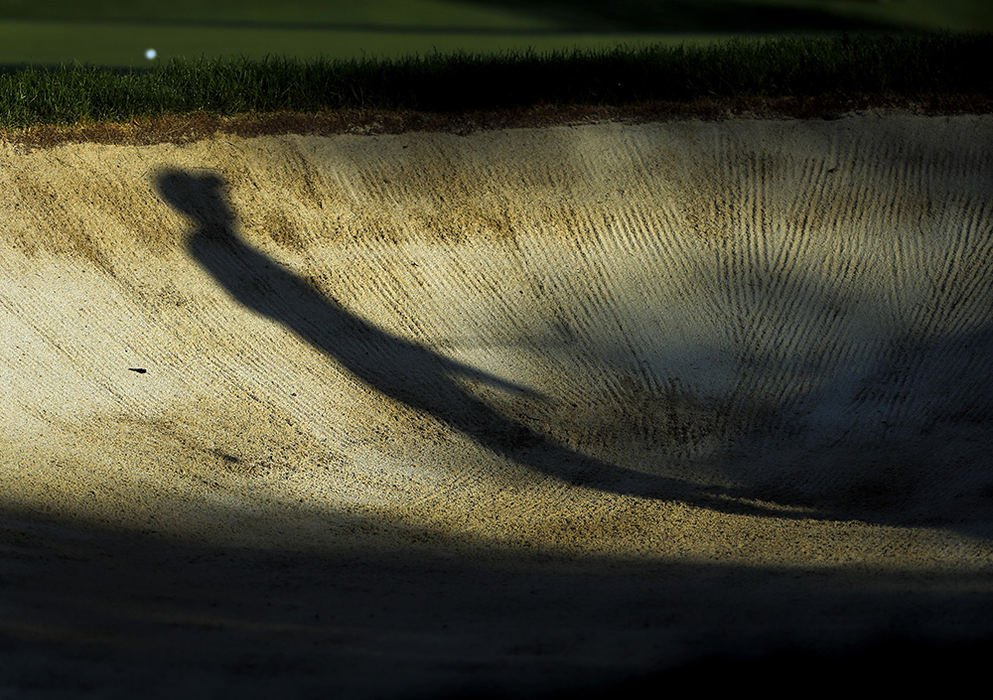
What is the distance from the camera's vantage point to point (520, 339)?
331 inches

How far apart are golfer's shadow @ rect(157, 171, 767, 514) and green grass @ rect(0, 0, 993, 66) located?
281cm

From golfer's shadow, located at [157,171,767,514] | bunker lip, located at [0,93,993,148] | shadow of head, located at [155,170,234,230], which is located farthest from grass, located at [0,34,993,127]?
golfer's shadow, located at [157,171,767,514]

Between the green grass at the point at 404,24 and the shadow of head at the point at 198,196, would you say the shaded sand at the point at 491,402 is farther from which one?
the green grass at the point at 404,24

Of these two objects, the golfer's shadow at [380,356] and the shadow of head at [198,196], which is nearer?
the golfer's shadow at [380,356]

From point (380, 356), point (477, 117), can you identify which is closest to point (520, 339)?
point (380, 356)

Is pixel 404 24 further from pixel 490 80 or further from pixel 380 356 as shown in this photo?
pixel 380 356

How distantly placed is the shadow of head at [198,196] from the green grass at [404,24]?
7.88 ft

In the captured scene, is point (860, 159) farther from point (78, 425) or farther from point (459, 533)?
point (78, 425)

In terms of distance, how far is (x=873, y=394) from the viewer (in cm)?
796

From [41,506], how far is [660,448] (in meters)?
3.84

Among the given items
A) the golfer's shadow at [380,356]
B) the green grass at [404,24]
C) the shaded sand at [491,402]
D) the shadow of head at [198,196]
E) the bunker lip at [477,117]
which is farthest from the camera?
the green grass at [404,24]

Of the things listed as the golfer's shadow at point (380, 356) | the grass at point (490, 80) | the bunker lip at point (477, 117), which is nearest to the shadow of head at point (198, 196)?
Answer: the golfer's shadow at point (380, 356)

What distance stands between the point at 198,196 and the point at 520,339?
2898 mm

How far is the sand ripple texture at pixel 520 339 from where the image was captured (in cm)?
656
